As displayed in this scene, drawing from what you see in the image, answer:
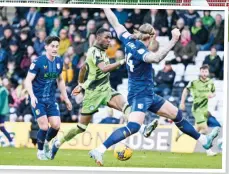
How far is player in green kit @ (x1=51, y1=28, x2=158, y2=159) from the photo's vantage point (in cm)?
1328

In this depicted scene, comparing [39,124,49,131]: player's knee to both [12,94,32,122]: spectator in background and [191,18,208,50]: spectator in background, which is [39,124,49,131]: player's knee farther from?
[191,18,208,50]: spectator in background

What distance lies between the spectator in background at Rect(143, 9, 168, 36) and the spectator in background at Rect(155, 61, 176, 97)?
0.52 metres

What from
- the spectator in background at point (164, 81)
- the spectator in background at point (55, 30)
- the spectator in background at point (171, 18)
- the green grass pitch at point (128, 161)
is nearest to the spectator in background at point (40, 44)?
the spectator in background at point (55, 30)

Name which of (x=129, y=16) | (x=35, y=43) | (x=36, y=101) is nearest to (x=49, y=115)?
(x=36, y=101)

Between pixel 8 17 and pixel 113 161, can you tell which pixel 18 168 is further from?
pixel 8 17

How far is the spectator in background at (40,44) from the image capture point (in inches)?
525

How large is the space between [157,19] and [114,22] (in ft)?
2.22

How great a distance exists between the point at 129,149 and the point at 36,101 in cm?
164

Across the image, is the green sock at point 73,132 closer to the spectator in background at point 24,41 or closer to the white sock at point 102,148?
the white sock at point 102,148

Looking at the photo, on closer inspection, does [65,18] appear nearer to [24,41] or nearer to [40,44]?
[40,44]

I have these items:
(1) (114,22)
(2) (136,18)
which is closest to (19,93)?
(1) (114,22)

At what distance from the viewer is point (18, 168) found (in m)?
13.3

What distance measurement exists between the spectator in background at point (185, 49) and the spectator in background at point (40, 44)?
6.75ft

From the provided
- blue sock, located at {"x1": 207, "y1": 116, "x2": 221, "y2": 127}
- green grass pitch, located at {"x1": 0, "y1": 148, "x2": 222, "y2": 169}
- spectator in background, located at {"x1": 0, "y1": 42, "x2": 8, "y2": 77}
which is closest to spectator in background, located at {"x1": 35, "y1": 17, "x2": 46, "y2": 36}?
spectator in background, located at {"x1": 0, "y1": 42, "x2": 8, "y2": 77}
